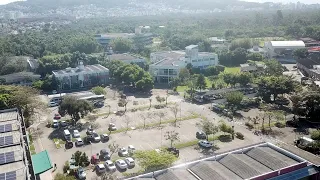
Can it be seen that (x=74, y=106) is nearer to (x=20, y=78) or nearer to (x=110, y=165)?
(x=110, y=165)

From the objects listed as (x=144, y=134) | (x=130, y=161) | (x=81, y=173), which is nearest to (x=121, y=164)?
(x=130, y=161)

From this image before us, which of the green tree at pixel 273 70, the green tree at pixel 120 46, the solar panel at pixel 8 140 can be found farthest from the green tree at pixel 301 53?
the solar panel at pixel 8 140

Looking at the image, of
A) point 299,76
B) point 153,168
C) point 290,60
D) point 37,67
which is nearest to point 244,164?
point 153,168

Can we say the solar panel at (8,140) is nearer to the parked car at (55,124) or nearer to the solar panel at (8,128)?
the solar panel at (8,128)

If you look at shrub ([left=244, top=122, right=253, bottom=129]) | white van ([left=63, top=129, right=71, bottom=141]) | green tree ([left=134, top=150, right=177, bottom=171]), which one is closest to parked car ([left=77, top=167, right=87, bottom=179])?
green tree ([left=134, top=150, right=177, bottom=171])

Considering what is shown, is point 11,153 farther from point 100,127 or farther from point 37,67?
→ point 37,67
